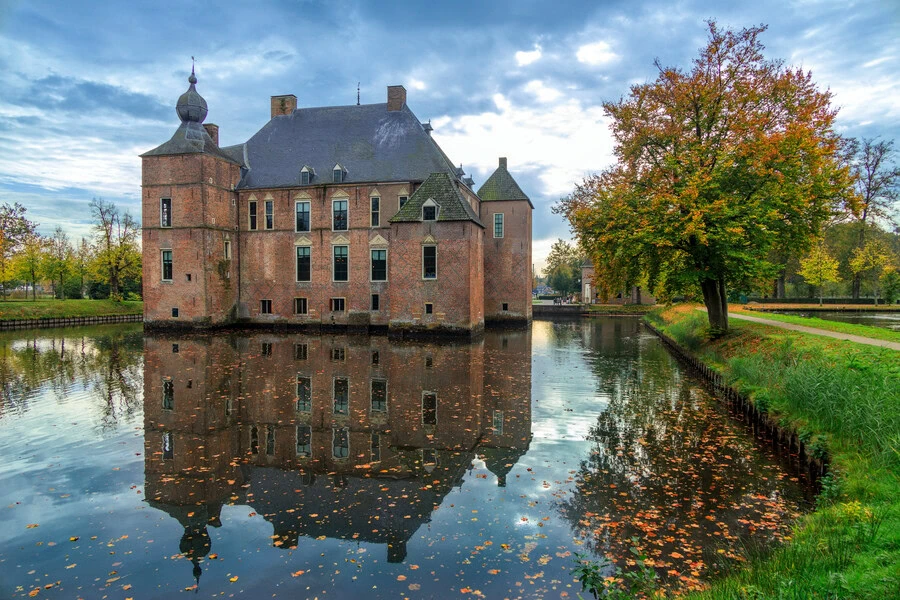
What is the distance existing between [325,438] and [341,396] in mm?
3669

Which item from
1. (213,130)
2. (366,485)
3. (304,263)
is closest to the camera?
(366,485)

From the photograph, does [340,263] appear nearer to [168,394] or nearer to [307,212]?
[307,212]

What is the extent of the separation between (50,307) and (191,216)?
19.0m

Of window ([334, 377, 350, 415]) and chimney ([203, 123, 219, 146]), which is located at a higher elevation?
chimney ([203, 123, 219, 146])

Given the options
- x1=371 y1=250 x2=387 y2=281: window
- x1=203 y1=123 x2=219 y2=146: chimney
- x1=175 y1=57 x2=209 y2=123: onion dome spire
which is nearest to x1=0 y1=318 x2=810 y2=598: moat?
x1=371 y1=250 x2=387 y2=281: window

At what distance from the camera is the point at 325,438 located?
408 inches

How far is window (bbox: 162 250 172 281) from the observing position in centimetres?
3206

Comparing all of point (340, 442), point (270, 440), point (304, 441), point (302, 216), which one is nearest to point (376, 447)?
point (340, 442)

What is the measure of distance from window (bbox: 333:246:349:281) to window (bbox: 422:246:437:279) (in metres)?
6.36

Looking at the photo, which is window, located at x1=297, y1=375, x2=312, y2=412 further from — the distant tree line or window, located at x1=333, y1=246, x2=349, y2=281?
the distant tree line

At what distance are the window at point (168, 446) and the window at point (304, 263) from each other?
78.2 ft

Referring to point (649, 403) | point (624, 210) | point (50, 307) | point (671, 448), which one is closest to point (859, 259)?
point (624, 210)

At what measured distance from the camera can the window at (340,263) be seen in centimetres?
3338

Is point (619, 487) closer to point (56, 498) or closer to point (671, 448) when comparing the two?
point (671, 448)
